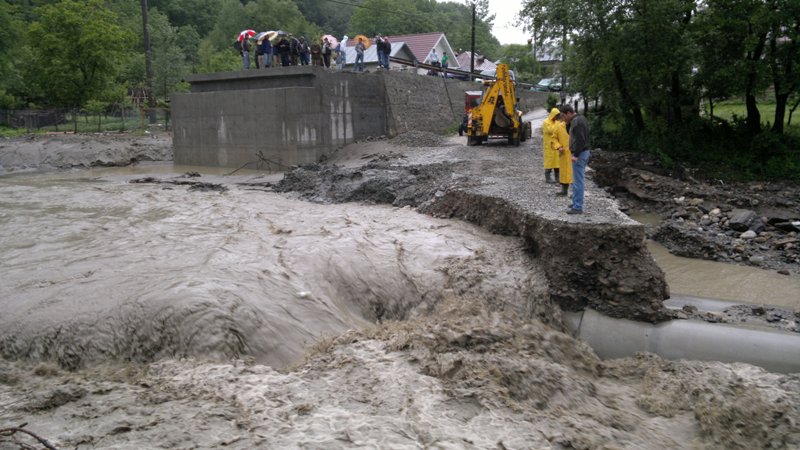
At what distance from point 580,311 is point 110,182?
16.4 meters

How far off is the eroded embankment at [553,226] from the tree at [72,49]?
23.5 meters

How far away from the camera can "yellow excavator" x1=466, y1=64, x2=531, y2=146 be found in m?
19.8

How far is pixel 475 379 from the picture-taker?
579 centimetres

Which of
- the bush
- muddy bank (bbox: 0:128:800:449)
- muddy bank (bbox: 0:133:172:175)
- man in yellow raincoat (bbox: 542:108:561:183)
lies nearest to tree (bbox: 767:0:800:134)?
the bush

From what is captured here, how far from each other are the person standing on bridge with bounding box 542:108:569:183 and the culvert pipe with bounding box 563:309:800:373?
4.23m

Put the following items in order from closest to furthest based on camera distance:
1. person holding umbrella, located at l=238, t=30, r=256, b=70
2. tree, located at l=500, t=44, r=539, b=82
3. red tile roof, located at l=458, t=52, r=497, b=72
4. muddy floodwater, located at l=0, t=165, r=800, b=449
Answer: muddy floodwater, located at l=0, t=165, r=800, b=449 → person holding umbrella, located at l=238, t=30, r=256, b=70 → tree, located at l=500, t=44, r=539, b=82 → red tile roof, located at l=458, t=52, r=497, b=72

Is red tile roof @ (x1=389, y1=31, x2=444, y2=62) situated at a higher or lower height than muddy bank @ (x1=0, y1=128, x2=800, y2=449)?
higher

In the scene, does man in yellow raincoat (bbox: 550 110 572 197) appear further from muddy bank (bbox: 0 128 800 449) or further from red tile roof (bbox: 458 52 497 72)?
red tile roof (bbox: 458 52 497 72)

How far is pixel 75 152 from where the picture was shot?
25.2 meters

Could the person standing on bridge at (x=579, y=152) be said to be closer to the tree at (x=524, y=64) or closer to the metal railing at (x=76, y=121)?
the metal railing at (x=76, y=121)

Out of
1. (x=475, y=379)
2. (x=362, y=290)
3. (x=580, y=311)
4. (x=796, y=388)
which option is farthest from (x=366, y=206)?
(x=796, y=388)

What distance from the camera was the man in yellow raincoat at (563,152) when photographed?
407 inches

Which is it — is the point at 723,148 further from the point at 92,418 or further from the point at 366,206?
the point at 92,418

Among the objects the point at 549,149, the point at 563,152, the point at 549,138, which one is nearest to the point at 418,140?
the point at 549,149
